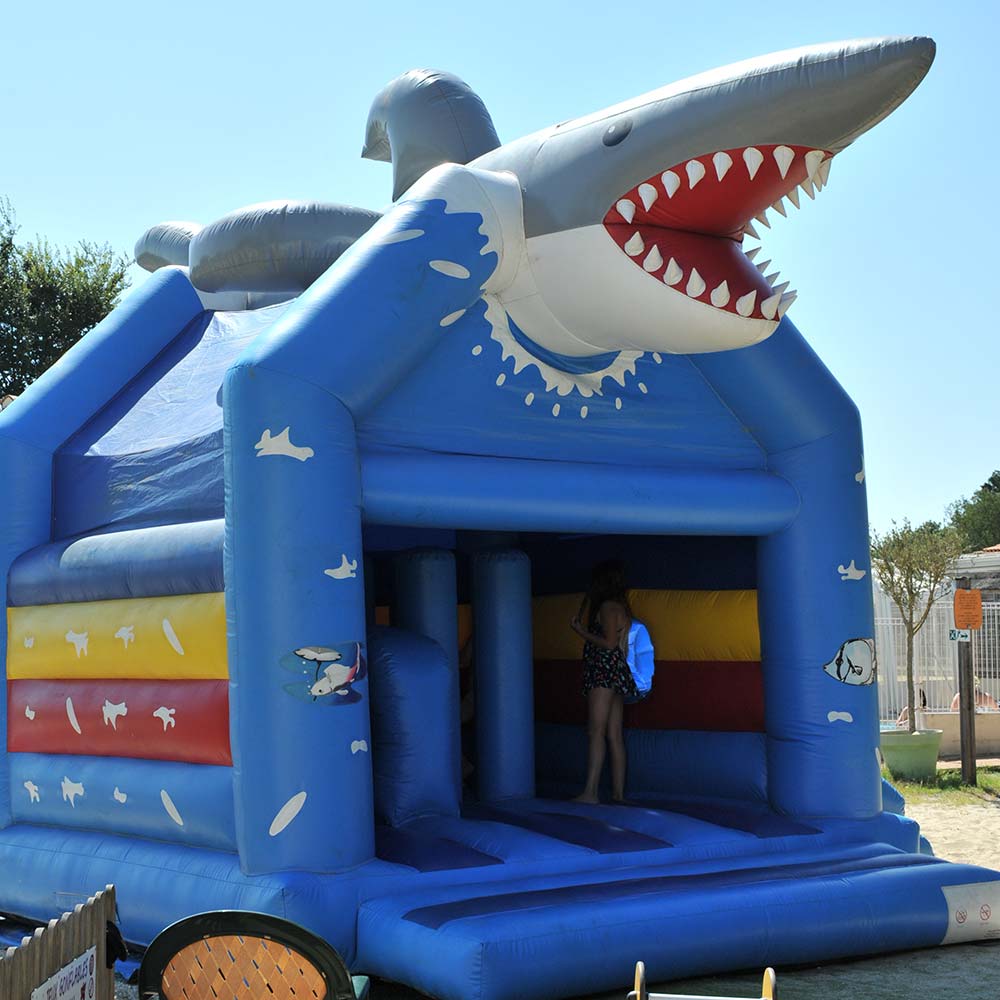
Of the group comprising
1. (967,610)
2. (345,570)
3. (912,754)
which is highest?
(345,570)

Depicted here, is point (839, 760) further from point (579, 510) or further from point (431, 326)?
point (431, 326)

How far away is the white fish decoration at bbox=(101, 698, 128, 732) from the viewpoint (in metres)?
4.82

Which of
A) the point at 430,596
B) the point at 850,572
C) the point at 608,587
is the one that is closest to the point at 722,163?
the point at 850,572

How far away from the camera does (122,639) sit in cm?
482

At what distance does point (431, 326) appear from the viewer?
444 centimetres

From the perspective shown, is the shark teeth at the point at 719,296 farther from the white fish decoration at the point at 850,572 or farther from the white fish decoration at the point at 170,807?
the white fish decoration at the point at 170,807

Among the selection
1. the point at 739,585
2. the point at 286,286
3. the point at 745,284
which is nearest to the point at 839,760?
the point at 739,585

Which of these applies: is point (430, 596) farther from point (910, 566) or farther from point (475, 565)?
point (910, 566)

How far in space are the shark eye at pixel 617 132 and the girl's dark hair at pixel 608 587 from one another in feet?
6.06

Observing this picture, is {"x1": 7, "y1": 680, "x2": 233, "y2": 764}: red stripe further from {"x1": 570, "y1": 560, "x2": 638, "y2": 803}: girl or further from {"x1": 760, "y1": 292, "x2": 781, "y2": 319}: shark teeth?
{"x1": 760, "y1": 292, "x2": 781, "y2": 319}: shark teeth

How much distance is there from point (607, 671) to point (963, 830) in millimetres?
3100

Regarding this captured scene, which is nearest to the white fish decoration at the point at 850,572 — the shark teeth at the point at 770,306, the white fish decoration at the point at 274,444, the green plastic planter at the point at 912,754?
the shark teeth at the point at 770,306

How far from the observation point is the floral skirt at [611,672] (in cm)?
554

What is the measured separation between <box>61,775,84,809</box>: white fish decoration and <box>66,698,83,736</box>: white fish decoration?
0.18m
